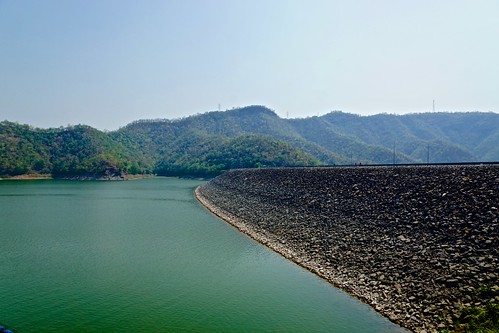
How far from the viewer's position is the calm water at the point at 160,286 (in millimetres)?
12828

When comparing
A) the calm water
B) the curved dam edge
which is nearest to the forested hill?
the curved dam edge

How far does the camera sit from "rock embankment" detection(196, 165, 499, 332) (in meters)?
12.7

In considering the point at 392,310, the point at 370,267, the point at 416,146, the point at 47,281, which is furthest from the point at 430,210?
the point at 416,146

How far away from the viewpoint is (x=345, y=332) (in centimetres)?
1209

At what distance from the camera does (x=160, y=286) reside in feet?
54.8

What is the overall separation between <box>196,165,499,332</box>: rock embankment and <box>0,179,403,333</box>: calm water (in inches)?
46.9

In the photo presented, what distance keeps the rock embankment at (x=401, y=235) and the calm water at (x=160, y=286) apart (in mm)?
1191

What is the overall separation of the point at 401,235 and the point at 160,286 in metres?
11.6

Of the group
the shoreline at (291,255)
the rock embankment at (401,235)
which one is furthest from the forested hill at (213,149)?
the rock embankment at (401,235)

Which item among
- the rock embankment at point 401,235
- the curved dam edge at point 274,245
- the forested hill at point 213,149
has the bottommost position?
the curved dam edge at point 274,245

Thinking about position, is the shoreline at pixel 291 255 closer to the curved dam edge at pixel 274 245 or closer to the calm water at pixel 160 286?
the curved dam edge at pixel 274 245

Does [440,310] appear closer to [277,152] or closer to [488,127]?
[277,152]

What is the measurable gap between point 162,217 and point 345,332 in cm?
2795

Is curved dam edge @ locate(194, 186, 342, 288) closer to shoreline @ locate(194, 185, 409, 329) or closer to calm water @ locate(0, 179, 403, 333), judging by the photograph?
shoreline @ locate(194, 185, 409, 329)
